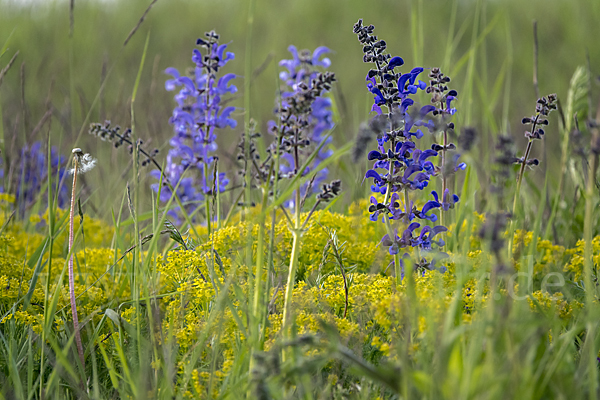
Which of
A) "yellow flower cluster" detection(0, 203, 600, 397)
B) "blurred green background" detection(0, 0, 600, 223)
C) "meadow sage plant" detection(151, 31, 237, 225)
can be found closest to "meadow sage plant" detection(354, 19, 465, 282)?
"yellow flower cluster" detection(0, 203, 600, 397)

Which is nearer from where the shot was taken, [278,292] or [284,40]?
[278,292]

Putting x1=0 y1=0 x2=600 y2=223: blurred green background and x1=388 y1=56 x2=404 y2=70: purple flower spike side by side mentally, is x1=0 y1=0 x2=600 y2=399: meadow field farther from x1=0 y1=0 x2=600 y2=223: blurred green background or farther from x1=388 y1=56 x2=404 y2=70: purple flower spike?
x1=0 y1=0 x2=600 y2=223: blurred green background

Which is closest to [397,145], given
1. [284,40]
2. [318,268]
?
[318,268]

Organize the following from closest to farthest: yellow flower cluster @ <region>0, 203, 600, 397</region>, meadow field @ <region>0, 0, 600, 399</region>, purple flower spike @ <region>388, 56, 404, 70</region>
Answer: meadow field @ <region>0, 0, 600, 399</region> → yellow flower cluster @ <region>0, 203, 600, 397</region> → purple flower spike @ <region>388, 56, 404, 70</region>

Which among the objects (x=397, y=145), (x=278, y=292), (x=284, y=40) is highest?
(x=284, y=40)

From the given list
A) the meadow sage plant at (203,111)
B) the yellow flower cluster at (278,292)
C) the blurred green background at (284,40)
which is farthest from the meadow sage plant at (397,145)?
the blurred green background at (284,40)

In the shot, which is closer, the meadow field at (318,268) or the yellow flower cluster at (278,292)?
the meadow field at (318,268)

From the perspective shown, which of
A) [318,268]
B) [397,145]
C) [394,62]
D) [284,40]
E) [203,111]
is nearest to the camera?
[394,62]

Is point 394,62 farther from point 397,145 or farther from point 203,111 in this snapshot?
point 203,111

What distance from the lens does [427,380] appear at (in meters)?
1.02

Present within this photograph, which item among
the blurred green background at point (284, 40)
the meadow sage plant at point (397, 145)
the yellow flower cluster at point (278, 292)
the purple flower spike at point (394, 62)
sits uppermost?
the blurred green background at point (284, 40)

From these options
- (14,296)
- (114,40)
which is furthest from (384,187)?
(114,40)

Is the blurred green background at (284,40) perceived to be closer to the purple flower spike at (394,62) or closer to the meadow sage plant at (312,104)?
the meadow sage plant at (312,104)

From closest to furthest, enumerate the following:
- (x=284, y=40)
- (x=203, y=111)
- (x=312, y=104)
→ (x=203, y=111) → (x=312, y=104) → (x=284, y=40)
